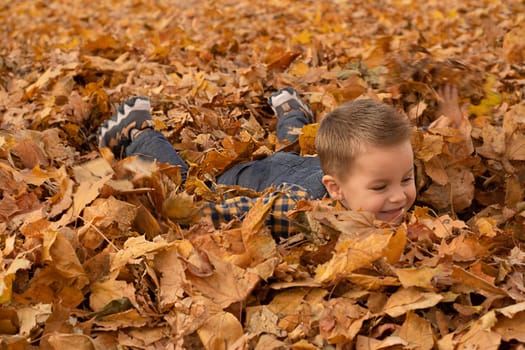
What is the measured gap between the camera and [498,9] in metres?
6.08

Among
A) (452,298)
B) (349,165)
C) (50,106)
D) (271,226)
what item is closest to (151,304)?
(271,226)

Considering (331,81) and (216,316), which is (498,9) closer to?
(331,81)

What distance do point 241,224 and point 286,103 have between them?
1459 millimetres

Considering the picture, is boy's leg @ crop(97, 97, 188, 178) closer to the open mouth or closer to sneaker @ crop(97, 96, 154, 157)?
sneaker @ crop(97, 96, 154, 157)

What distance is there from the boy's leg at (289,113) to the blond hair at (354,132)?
2.08 feet

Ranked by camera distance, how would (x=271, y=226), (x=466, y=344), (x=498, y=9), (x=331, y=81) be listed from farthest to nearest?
(x=498, y=9), (x=331, y=81), (x=271, y=226), (x=466, y=344)

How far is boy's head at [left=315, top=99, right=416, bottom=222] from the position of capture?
2.42m

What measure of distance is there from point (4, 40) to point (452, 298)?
5549 mm

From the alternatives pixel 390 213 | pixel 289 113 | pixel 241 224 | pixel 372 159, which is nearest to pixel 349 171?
pixel 372 159

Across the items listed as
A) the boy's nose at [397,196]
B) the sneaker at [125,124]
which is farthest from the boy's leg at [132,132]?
the boy's nose at [397,196]

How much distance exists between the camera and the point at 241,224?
211cm

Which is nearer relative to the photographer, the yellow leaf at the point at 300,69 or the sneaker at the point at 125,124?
the sneaker at the point at 125,124

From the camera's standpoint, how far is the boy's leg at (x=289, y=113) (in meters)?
3.31

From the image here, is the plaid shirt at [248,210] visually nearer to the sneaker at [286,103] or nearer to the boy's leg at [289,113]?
the boy's leg at [289,113]
